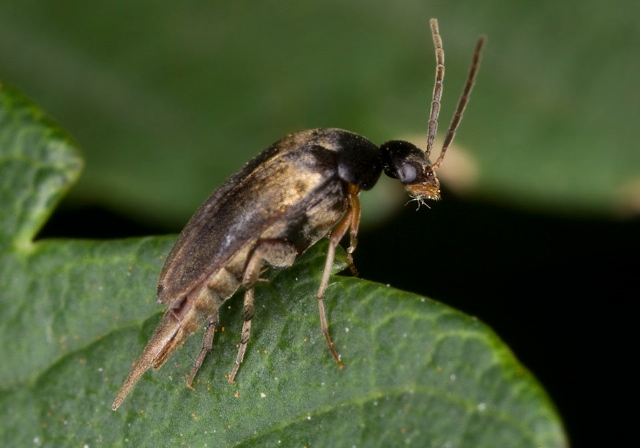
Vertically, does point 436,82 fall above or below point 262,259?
above

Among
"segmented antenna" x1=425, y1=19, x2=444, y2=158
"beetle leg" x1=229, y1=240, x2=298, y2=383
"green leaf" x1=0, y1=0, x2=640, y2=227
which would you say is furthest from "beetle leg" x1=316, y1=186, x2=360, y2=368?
"segmented antenna" x1=425, y1=19, x2=444, y2=158

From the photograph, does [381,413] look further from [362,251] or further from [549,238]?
[549,238]

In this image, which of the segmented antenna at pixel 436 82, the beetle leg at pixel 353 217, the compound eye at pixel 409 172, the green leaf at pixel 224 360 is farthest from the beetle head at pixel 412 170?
the green leaf at pixel 224 360

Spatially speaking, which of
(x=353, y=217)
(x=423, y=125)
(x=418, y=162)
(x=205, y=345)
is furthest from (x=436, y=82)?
(x=205, y=345)

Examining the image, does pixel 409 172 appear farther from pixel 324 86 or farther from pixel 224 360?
pixel 224 360

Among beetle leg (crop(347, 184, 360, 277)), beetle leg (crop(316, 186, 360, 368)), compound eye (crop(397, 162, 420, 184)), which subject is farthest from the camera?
compound eye (crop(397, 162, 420, 184))

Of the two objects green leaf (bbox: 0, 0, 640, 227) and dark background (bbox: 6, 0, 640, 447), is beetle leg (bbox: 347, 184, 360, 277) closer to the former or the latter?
dark background (bbox: 6, 0, 640, 447)

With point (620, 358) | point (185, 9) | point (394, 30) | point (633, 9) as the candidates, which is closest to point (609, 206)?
point (620, 358)
